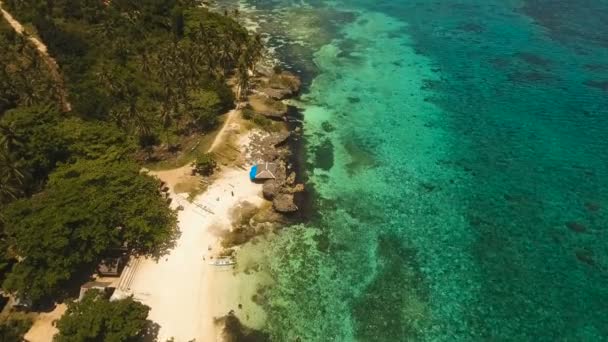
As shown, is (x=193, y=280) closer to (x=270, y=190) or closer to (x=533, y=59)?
(x=270, y=190)

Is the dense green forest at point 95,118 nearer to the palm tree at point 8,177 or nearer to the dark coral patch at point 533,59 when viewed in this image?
the palm tree at point 8,177

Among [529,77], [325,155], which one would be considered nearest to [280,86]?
[325,155]

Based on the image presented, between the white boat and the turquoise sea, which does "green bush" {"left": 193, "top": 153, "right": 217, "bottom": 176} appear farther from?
the white boat

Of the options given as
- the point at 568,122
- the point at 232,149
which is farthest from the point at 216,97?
the point at 568,122

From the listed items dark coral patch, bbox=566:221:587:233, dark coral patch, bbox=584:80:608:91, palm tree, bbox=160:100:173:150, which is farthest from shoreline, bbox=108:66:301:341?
dark coral patch, bbox=584:80:608:91

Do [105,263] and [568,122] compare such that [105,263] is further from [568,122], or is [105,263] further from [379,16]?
[379,16]

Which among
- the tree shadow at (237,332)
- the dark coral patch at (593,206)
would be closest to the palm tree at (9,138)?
the tree shadow at (237,332)
